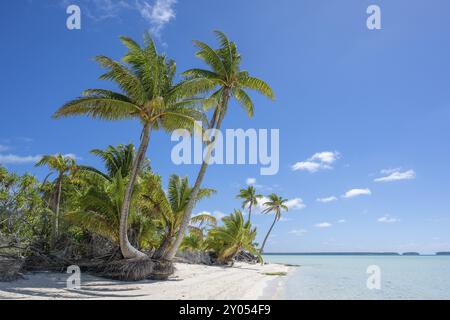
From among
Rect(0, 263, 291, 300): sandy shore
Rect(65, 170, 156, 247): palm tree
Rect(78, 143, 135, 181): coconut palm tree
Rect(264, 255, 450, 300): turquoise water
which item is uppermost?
Rect(78, 143, 135, 181): coconut palm tree

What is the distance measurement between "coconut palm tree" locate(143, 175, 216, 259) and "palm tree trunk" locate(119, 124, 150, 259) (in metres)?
2.08

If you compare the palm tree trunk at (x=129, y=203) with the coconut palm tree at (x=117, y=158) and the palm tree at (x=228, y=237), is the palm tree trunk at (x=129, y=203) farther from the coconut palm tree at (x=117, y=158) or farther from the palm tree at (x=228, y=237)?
the palm tree at (x=228, y=237)

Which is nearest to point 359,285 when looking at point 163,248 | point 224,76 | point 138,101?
point 163,248

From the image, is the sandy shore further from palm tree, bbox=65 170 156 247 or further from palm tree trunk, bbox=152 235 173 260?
palm tree trunk, bbox=152 235 173 260

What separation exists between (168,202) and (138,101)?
5166 mm

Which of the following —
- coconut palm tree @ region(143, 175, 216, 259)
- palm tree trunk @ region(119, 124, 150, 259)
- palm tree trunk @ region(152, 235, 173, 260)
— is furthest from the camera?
coconut palm tree @ region(143, 175, 216, 259)

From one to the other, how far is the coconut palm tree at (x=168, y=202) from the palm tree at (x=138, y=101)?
2.42 metres

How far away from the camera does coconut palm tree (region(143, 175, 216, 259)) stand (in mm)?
15758

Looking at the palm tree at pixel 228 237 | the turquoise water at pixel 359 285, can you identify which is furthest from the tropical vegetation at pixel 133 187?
the palm tree at pixel 228 237

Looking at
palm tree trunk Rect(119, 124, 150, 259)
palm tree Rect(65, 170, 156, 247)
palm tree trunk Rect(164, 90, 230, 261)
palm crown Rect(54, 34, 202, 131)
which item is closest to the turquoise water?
palm tree trunk Rect(164, 90, 230, 261)
